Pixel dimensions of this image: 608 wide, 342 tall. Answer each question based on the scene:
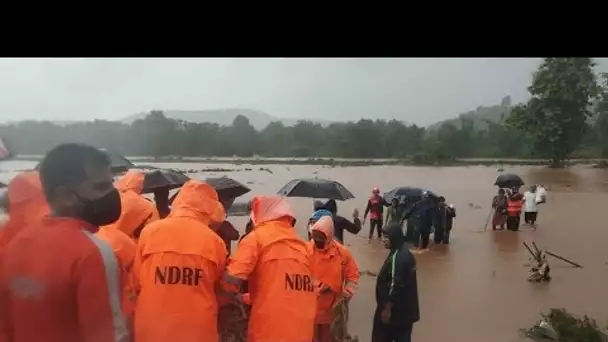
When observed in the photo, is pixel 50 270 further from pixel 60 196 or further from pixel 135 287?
pixel 135 287

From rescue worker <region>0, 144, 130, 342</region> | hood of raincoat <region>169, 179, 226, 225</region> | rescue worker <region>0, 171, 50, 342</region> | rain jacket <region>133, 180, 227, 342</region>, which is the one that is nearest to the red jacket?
rescue worker <region>0, 144, 130, 342</region>

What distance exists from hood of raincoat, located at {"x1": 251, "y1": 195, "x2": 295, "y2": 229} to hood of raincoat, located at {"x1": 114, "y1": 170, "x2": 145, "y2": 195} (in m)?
0.72

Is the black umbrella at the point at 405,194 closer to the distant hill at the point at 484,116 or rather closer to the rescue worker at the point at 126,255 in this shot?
the distant hill at the point at 484,116

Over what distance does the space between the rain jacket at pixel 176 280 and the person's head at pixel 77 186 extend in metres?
0.31

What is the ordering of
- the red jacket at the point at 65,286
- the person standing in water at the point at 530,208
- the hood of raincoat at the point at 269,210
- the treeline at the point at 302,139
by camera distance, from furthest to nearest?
the person standing in water at the point at 530,208, the treeline at the point at 302,139, the hood of raincoat at the point at 269,210, the red jacket at the point at 65,286

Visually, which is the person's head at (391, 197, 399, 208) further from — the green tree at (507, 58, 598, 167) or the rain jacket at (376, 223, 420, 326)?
the rain jacket at (376, 223, 420, 326)

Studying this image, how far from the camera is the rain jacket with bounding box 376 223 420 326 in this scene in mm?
3100

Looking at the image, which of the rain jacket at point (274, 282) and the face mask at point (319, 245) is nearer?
the rain jacket at point (274, 282)

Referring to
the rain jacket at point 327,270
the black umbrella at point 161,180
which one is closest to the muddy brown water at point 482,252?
the black umbrella at point 161,180

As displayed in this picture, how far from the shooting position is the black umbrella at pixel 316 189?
5426 mm

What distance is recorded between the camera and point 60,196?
1660 mm

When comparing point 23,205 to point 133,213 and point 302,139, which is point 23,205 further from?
point 302,139
